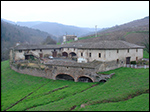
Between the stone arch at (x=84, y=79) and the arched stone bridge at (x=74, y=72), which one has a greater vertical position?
the arched stone bridge at (x=74, y=72)

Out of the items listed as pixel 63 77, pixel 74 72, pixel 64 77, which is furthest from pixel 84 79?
pixel 63 77

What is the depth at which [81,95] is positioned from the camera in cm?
2050

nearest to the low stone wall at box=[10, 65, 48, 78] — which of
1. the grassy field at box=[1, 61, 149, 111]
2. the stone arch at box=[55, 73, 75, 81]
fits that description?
the grassy field at box=[1, 61, 149, 111]

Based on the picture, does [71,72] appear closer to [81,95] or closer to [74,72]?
[74,72]

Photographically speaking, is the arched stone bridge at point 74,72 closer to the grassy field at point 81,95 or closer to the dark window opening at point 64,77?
the dark window opening at point 64,77

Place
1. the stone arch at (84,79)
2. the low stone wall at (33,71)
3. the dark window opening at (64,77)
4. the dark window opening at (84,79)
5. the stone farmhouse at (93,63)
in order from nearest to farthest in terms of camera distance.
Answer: the stone farmhouse at (93,63) < the stone arch at (84,79) < the dark window opening at (84,79) < the dark window opening at (64,77) < the low stone wall at (33,71)

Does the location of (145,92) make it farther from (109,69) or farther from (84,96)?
(109,69)

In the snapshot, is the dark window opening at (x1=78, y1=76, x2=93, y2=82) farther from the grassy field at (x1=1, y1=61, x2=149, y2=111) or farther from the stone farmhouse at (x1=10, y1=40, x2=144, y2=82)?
the grassy field at (x1=1, y1=61, x2=149, y2=111)

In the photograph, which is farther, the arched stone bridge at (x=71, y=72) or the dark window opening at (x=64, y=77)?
the dark window opening at (x=64, y=77)

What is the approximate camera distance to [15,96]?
83.6 ft

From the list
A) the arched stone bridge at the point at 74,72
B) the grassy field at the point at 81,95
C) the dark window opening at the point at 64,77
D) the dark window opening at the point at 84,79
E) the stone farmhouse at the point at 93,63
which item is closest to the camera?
the grassy field at the point at 81,95

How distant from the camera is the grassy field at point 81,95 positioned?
16.0 meters

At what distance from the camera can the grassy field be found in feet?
52.5

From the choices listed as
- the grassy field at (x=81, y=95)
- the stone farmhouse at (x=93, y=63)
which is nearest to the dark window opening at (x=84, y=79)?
the stone farmhouse at (x=93, y=63)
